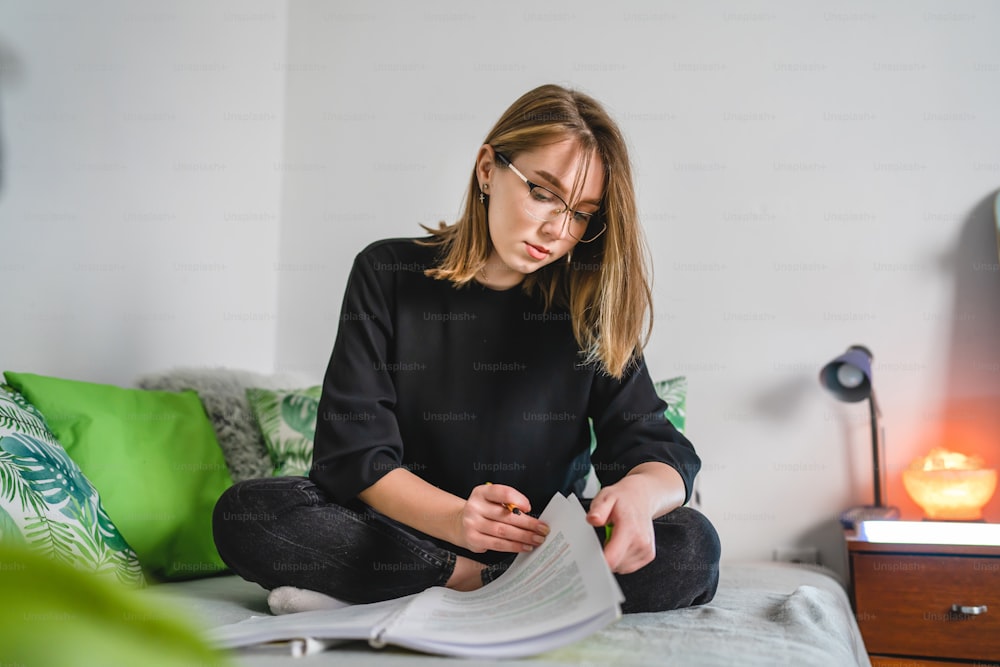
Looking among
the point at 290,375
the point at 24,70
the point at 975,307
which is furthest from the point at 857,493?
the point at 24,70

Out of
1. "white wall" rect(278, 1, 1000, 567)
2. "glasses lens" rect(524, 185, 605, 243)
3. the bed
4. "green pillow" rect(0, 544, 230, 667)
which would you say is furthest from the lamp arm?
"green pillow" rect(0, 544, 230, 667)

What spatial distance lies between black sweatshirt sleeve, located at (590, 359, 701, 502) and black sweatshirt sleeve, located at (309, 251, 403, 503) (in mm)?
359

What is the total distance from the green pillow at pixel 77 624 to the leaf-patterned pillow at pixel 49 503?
44.4 inches

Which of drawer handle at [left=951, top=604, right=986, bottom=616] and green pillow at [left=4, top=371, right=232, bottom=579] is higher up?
green pillow at [left=4, top=371, right=232, bottom=579]

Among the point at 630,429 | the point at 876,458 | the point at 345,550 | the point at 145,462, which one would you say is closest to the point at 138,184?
the point at 145,462

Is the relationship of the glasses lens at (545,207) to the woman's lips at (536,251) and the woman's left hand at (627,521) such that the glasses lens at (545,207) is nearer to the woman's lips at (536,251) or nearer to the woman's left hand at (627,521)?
the woman's lips at (536,251)

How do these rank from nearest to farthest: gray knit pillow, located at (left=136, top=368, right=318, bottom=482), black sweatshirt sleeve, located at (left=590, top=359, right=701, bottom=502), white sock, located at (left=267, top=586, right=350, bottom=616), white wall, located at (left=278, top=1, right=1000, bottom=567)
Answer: white sock, located at (left=267, top=586, right=350, bottom=616)
black sweatshirt sleeve, located at (left=590, top=359, right=701, bottom=502)
gray knit pillow, located at (left=136, top=368, right=318, bottom=482)
white wall, located at (left=278, top=1, right=1000, bottom=567)

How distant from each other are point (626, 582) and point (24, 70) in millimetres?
1494

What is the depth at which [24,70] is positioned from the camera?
1.65 m

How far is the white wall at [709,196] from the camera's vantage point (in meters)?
2.05

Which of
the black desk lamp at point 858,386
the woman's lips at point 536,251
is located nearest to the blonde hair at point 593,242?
the woman's lips at point 536,251

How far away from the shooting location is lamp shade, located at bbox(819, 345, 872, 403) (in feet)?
6.55

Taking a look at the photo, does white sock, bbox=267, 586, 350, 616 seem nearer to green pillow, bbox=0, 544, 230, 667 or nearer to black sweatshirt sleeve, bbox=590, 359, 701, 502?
black sweatshirt sleeve, bbox=590, 359, 701, 502

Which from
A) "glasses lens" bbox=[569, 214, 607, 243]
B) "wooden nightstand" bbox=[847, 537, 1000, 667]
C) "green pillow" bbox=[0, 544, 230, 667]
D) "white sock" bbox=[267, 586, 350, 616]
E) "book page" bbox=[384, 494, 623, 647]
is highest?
"glasses lens" bbox=[569, 214, 607, 243]
